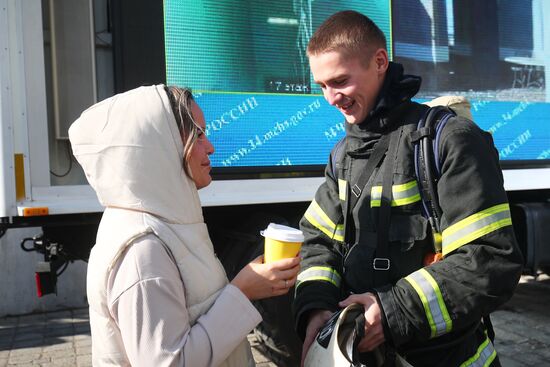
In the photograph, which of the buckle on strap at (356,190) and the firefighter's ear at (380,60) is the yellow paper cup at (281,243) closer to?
the buckle on strap at (356,190)

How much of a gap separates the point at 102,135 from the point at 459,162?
906mm

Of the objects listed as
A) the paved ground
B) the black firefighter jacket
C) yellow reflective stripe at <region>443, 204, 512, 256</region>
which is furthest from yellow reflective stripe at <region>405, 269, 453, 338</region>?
the paved ground

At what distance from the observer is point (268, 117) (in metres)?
3.08

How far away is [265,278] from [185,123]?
0.45 metres

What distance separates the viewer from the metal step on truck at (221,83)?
8.91 feet

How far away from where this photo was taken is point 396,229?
1.54 metres

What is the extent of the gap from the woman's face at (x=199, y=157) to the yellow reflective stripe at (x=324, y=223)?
0.49 meters

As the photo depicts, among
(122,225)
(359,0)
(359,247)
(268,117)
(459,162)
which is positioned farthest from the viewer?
(359,0)

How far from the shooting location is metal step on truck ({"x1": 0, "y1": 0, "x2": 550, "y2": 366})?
271cm

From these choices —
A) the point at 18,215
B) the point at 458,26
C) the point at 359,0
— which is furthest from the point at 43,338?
the point at 458,26

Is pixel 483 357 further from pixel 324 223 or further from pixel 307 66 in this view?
pixel 307 66

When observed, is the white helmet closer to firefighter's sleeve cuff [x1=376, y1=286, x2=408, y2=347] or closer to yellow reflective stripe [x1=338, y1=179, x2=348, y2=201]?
firefighter's sleeve cuff [x1=376, y1=286, x2=408, y2=347]

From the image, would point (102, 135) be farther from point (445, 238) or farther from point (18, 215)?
point (18, 215)

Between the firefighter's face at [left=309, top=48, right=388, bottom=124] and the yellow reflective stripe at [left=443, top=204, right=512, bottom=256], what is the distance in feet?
1.53
